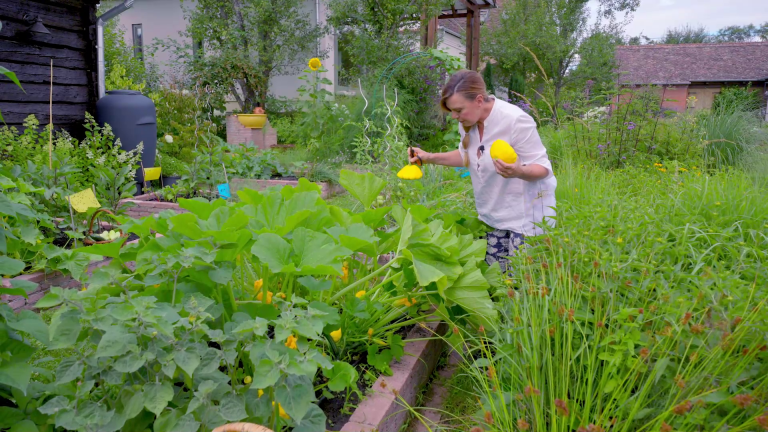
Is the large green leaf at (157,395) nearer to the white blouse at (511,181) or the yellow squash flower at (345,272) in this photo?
the yellow squash flower at (345,272)

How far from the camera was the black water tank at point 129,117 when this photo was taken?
194 inches

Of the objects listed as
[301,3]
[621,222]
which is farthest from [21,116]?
[301,3]

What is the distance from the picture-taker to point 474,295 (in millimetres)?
1701

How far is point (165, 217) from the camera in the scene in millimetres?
1563

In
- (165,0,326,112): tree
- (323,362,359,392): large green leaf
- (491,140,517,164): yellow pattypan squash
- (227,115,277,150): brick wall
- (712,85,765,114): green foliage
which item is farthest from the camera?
(165,0,326,112): tree

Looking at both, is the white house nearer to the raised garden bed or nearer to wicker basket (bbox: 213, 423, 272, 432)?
the raised garden bed

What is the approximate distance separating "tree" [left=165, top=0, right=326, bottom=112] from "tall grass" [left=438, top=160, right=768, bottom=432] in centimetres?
1025

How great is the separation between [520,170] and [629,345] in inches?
46.4

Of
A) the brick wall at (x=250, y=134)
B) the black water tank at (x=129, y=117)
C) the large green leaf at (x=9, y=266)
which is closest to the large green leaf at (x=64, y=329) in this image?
the large green leaf at (x=9, y=266)

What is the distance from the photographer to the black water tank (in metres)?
4.93

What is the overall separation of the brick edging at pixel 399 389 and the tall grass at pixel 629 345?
19 centimetres

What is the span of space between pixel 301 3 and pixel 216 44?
225 centimetres

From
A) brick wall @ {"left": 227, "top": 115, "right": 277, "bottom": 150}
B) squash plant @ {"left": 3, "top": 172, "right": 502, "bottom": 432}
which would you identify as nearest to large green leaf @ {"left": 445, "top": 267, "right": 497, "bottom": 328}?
squash plant @ {"left": 3, "top": 172, "right": 502, "bottom": 432}

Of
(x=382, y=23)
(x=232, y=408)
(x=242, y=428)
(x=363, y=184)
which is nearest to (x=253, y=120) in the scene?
(x=382, y=23)
